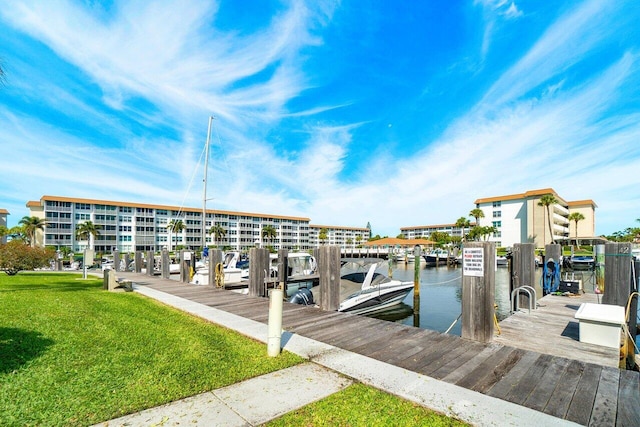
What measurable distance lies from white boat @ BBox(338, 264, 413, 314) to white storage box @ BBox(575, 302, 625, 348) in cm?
845

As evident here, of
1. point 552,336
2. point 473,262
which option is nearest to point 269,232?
point 552,336

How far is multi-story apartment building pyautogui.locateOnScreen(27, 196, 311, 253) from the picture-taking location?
234 feet

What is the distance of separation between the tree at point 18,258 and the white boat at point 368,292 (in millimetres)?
17917

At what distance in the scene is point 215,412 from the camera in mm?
3469

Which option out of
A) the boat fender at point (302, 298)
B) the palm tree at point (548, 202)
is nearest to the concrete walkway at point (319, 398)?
the boat fender at point (302, 298)

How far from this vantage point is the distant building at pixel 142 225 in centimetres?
7131

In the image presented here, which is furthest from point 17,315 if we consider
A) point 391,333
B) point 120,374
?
point 391,333

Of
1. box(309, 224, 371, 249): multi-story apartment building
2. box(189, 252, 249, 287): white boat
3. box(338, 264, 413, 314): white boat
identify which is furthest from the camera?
box(309, 224, 371, 249): multi-story apartment building

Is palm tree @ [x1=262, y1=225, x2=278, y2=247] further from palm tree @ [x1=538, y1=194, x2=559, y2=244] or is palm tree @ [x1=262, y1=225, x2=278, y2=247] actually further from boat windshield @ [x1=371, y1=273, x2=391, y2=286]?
boat windshield @ [x1=371, y1=273, x2=391, y2=286]

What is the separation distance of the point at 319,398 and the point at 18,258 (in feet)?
72.6

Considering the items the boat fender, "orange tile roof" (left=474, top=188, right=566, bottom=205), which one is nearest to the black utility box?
the boat fender

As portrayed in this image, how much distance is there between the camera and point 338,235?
478 ft

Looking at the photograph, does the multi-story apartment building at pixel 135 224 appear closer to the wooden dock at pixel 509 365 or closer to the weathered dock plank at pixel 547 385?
the wooden dock at pixel 509 365

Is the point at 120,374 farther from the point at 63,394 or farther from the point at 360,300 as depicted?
the point at 360,300
